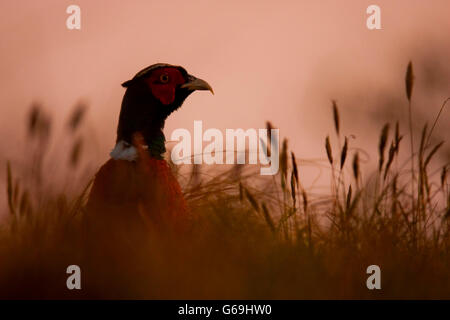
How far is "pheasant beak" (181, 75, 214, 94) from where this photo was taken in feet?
14.1

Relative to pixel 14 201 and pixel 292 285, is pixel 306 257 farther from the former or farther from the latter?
pixel 14 201

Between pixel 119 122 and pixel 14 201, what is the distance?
964 millimetres

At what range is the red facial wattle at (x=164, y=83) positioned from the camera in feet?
13.7

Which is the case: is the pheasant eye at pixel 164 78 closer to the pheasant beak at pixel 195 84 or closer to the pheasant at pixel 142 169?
the pheasant at pixel 142 169

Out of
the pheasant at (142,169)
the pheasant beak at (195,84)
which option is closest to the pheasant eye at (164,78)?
the pheasant at (142,169)

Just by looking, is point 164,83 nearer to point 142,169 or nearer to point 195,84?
point 195,84

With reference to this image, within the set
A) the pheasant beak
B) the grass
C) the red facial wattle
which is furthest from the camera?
the pheasant beak

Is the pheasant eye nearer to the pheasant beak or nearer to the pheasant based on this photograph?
the pheasant

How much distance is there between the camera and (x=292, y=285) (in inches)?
109

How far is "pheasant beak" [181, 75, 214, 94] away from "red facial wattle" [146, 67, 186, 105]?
0.07 m

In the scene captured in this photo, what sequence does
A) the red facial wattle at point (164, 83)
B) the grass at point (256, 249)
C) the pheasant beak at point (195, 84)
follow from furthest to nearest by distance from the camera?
the pheasant beak at point (195, 84)
the red facial wattle at point (164, 83)
the grass at point (256, 249)

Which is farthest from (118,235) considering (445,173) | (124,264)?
(445,173)

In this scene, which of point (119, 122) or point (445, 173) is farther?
point (119, 122)

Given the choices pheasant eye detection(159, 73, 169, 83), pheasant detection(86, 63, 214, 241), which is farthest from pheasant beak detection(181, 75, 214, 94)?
pheasant eye detection(159, 73, 169, 83)
